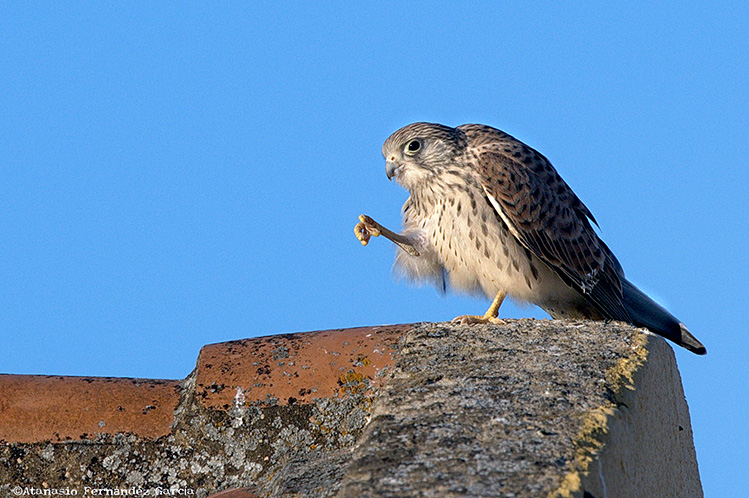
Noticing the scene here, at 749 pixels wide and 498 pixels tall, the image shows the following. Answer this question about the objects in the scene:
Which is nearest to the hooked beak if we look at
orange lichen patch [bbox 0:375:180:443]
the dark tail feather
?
the dark tail feather

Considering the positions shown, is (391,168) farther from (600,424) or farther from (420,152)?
(600,424)

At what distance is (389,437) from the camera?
182 centimetres

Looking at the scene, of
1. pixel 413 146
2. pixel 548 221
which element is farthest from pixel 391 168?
pixel 548 221

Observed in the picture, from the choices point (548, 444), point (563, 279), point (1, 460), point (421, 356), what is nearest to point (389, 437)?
point (548, 444)

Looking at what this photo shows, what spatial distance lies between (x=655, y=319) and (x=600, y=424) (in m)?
2.30

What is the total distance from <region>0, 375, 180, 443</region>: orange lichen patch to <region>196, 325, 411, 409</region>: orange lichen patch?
21cm

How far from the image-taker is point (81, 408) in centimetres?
300

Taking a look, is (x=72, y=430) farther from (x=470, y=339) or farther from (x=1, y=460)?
(x=470, y=339)

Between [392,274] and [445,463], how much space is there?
2.74 m

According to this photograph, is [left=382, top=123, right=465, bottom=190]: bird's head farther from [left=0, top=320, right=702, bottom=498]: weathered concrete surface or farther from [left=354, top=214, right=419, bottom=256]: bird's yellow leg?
[left=0, top=320, right=702, bottom=498]: weathered concrete surface

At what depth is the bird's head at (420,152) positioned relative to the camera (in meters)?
4.06

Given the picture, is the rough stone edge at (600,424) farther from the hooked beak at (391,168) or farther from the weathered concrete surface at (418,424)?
the hooked beak at (391,168)

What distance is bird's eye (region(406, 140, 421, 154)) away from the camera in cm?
418

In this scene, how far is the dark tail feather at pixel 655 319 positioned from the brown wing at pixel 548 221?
0.27 ft
